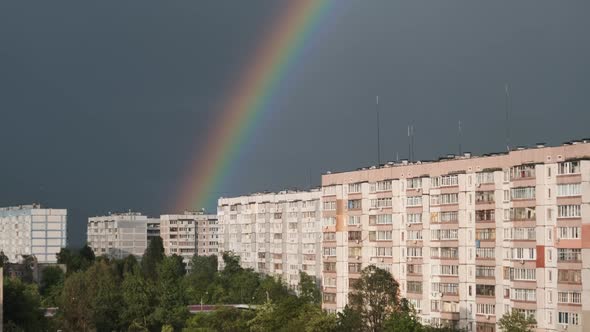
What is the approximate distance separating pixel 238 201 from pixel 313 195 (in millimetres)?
17835

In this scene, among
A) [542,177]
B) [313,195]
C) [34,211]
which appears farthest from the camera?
[34,211]

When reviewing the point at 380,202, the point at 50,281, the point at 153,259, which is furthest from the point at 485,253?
the point at 153,259

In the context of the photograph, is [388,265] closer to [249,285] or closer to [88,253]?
[249,285]

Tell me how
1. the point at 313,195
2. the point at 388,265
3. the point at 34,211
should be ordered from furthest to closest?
the point at 34,211, the point at 313,195, the point at 388,265

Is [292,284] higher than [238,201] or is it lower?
lower

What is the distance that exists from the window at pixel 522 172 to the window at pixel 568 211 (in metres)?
2.08

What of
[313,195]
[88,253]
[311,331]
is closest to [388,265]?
[311,331]

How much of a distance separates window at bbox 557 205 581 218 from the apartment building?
96656 millimetres

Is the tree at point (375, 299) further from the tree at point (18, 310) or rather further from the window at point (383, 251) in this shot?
the tree at point (18, 310)

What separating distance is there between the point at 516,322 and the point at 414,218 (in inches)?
455

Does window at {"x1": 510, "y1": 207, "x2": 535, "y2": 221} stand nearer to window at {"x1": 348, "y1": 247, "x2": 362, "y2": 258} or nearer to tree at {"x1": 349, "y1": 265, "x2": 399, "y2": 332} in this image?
tree at {"x1": 349, "y1": 265, "x2": 399, "y2": 332}

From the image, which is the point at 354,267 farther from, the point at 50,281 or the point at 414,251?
the point at 50,281

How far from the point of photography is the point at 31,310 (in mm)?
48375

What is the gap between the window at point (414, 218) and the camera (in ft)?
159
